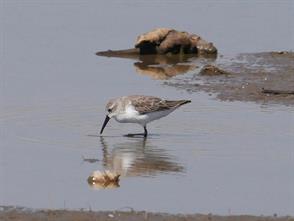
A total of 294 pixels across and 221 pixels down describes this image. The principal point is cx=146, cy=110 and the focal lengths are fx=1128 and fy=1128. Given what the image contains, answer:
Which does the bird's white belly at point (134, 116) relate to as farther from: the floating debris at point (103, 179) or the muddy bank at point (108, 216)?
the muddy bank at point (108, 216)

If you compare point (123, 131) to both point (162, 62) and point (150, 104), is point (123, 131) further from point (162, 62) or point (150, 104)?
point (162, 62)

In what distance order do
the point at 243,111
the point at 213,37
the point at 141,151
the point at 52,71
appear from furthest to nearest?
the point at 213,37 < the point at 52,71 < the point at 243,111 < the point at 141,151

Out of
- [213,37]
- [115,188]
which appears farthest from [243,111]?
[213,37]

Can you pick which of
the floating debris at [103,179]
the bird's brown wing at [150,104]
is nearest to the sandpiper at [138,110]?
the bird's brown wing at [150,104]

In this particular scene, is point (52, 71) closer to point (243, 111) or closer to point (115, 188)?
point (243, 111)

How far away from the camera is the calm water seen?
12.2 meters

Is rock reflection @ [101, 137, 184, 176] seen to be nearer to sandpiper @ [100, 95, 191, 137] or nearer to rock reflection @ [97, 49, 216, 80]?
sandpiper @ [100, 95, 191, 137]

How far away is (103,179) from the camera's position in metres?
12.5

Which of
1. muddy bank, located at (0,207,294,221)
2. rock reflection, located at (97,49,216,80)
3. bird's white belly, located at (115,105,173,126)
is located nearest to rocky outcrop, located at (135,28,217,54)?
rock reflection, located at (97,49,216,80)

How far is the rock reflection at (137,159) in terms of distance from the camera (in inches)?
527

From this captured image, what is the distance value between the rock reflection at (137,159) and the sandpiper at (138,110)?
0.66 metres

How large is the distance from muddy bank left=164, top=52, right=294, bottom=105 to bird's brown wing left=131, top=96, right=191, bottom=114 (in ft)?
6.50

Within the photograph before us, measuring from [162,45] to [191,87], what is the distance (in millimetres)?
3565

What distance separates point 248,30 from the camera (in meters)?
25.1
